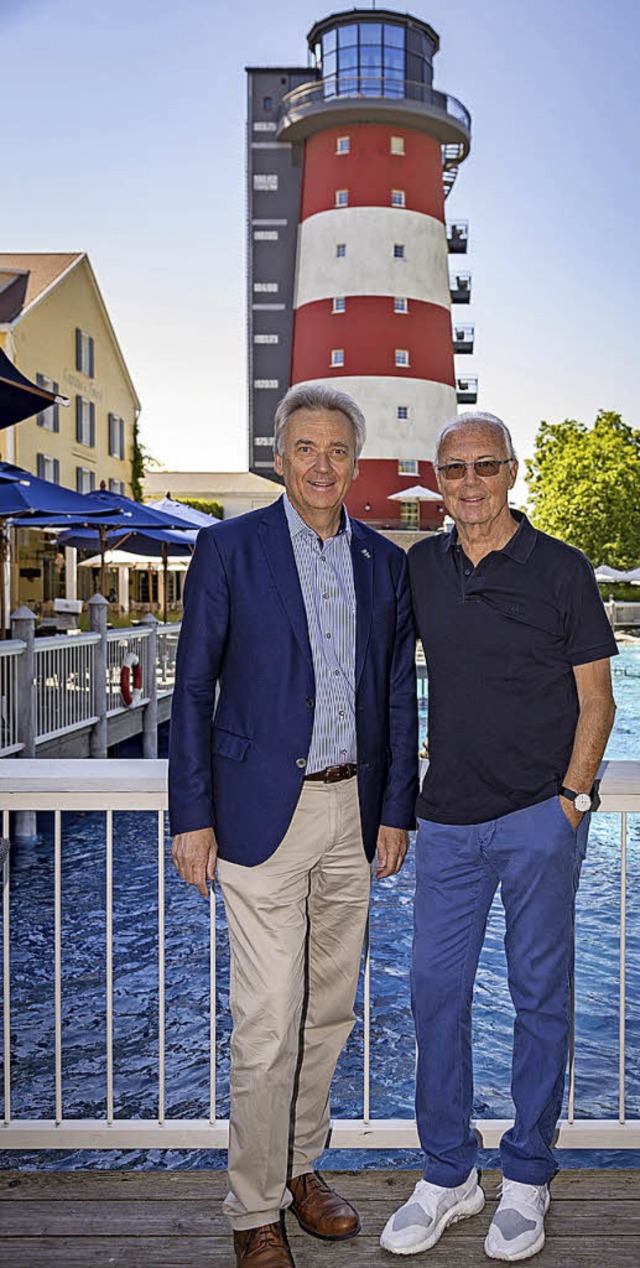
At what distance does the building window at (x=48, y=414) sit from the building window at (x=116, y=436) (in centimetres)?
342

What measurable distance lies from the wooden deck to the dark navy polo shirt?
816 millimetres

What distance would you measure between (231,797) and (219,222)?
3829cm

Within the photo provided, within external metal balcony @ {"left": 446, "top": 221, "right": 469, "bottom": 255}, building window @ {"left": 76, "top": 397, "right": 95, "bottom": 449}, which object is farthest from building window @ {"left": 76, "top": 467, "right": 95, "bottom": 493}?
external metal balcony @ {"left": 446, "top": 221, "right": 469, "bottom": 255}

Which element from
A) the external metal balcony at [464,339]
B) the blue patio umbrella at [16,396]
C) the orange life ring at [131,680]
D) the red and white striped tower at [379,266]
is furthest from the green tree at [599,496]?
the blue patio umbrella at [16,396]

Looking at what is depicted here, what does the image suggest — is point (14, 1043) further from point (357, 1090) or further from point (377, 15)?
point (377, 15)

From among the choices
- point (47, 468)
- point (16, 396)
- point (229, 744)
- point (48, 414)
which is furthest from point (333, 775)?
point (47, 468)

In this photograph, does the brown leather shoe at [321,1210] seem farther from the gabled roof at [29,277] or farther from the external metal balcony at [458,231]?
the external metal balcony at [458,231]

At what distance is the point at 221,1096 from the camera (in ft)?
18.4

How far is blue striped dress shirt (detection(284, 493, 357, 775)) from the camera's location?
2287 millimetres

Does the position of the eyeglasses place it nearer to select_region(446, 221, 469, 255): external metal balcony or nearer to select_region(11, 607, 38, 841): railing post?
select_region(11, 607, 38, 841): railing post

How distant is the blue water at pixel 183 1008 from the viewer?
17.6 ft

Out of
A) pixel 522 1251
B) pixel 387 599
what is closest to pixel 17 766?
pixel 387 599

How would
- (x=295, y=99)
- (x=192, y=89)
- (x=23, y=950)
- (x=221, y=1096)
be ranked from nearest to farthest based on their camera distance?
1. (x=221, y=1096)
2. (x=23, y=950)
3. (x=192, y=89)
4. (x=295, y=99)

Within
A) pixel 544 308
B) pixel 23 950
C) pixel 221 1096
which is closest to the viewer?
pixel 221 1096
